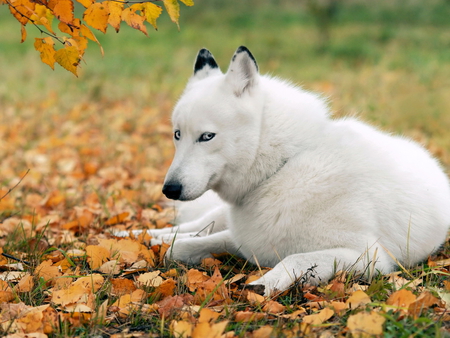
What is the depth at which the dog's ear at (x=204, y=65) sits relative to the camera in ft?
11.4

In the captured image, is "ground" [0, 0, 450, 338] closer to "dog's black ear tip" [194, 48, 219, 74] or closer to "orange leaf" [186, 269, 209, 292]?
"orange leaf" [186, 269, 209, 292]

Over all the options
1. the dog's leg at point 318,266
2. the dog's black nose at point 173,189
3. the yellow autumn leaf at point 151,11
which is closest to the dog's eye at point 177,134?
the dog's black nose at point 173,189

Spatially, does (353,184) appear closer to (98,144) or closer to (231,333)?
(231,333)

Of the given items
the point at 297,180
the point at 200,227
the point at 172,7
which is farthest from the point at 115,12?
the point at 200,227

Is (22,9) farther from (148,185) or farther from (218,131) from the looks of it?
(148,185)

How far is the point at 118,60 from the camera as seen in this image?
554 inches

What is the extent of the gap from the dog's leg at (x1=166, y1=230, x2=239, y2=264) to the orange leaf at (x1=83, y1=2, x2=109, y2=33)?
150cm

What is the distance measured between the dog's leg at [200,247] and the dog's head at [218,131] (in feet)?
1.71

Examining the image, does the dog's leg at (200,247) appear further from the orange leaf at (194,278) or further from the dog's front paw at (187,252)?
the orange leaf at (194,278)

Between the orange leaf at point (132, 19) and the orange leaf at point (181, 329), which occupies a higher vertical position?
the orange leaf at point (132, 19)

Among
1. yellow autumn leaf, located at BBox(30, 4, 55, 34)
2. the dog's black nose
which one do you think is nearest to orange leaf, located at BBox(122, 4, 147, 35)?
yellow autumn leaf, located at BBox(30, 4, 55, 34)

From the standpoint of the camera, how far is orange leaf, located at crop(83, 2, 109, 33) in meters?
2.68

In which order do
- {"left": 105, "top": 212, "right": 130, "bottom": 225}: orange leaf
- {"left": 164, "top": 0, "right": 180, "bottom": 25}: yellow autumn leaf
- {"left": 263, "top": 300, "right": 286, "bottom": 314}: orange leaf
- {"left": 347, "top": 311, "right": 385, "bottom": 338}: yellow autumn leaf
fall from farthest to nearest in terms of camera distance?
1. {"left": 105, "top": 212, "right": 130, "bottom": 225}: orange leaf
2. {"left": 164, "top": 0, "right": 180, "bottom": 25}: yellow autumn leaf
3. {"left": 263, "top": 300, "right": 286, "bottom": 314}: orange leaf
4. {"left": 347, "top": 311, "right": 385, "bottom": 338}: yellow autumn leaf

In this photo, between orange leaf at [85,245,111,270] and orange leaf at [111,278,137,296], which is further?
orange leaf at [85,245,111,270]
